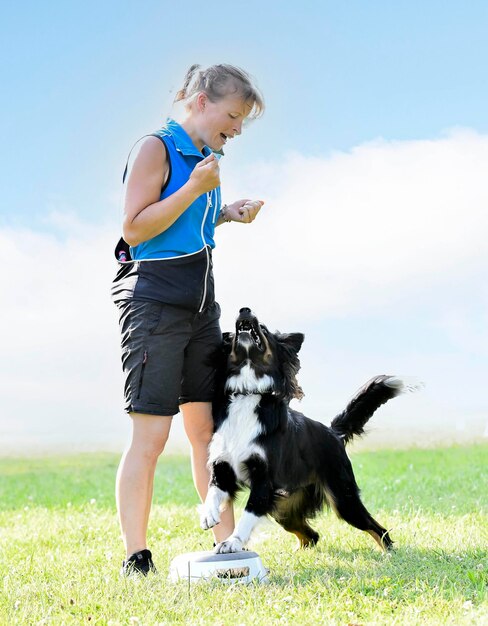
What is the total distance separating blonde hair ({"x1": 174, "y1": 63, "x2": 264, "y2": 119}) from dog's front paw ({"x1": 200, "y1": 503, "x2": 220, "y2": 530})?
7.01ft

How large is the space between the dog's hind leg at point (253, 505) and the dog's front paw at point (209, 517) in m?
0.11

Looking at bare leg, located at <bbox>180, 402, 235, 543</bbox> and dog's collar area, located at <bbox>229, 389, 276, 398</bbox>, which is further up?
dog's collar area, located at <bbox>229, 389, 276, 398</bbox>

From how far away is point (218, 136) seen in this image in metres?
4.36

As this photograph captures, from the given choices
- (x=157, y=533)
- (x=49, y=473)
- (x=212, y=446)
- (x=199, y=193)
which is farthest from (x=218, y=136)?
(x=49, y=473)

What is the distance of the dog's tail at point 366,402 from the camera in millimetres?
5121

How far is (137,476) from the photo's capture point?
4223mm

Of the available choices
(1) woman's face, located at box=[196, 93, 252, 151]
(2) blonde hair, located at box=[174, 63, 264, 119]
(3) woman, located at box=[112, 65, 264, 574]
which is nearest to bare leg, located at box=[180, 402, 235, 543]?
(3) woman, located at box=[112, 65, 264, 574]

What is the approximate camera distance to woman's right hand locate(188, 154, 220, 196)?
3.91 metres

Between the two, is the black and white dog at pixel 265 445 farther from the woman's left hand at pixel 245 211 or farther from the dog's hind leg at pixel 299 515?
the woman's left hand at pixel 245 211

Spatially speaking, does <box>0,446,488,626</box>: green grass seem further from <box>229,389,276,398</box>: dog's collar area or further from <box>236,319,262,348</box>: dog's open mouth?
<box>236,319,262,348</box>: dog's open mouth

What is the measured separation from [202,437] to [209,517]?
0.51 m

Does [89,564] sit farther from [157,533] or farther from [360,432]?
[360,432]

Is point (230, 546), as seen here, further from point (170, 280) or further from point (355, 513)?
point (170, 280)

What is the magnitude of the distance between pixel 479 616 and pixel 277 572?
1.24m
